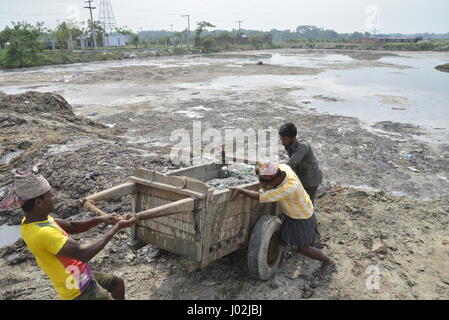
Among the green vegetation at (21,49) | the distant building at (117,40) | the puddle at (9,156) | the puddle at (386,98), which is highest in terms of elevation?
the distant building at (117,40)

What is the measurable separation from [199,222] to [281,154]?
219 inches

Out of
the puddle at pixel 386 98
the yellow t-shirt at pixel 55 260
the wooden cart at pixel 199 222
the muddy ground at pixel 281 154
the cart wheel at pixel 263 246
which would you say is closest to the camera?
the yellow t-shirt at pixel 55 260

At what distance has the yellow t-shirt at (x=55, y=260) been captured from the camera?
88.4 inches

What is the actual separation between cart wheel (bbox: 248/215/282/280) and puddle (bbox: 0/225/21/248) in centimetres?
351

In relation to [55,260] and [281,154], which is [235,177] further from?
[281,154]

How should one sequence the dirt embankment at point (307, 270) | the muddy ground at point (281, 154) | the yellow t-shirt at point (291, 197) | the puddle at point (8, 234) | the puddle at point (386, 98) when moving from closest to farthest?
the yellow t-shirt at point (291, 197), the dirt embankment at point (307, 270), the muddy ground at point (281, 154), the puddle at point (8, 234), the puddle at point (386, 98)

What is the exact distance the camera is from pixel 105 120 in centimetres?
1200

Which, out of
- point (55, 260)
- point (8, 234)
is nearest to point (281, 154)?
point (8, 234)

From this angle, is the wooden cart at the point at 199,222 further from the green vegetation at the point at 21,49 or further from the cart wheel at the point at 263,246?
the green vegetation at the point at 21,49

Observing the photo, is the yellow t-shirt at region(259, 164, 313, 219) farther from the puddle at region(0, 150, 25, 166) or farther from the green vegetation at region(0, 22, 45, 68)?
the green vegetation at region(0, 22, 45, 68)

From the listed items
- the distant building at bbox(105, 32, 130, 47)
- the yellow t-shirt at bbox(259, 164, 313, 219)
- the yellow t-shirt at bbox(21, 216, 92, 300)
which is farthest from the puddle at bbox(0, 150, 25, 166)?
the distant building at bbox(105, 32, 130, 47)

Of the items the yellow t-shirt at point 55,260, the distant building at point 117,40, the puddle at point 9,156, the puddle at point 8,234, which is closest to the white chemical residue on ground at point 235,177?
the yellow t-shirt at point 55,260

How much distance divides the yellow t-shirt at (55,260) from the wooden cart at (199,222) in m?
0.69

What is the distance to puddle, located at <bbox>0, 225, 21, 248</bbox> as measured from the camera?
15.8 feet
